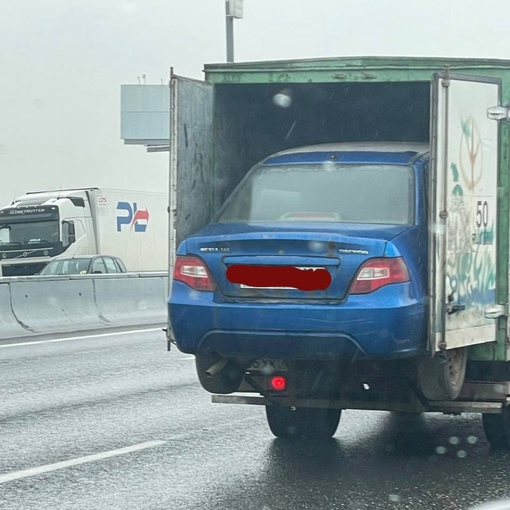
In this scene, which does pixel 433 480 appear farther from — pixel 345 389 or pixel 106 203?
pixel 106 203

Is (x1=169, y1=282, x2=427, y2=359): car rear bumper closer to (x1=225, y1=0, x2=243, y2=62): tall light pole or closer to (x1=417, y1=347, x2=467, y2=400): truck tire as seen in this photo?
(x1=417, y1=347, x2=467, y2=400): truck tire

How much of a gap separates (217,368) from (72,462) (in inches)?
48.7

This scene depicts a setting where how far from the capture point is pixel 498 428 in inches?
336

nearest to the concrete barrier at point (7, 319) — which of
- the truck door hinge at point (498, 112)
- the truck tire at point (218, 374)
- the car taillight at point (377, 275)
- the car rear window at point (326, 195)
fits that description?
the car rear window at point (326, 195)

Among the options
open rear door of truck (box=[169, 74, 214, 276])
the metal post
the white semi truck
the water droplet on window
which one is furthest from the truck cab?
open rear door of truck (box=[169, 74, 214, 276])

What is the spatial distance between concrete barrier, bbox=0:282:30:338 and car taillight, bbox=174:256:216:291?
Answer: 11601 millimetres

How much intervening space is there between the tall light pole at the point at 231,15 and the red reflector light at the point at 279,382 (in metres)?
18.8

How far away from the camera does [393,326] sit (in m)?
6.95

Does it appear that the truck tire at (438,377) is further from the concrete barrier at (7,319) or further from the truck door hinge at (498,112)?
the concrete barrier at (7,319)

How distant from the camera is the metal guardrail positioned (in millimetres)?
19109

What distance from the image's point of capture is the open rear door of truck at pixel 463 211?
282 inches

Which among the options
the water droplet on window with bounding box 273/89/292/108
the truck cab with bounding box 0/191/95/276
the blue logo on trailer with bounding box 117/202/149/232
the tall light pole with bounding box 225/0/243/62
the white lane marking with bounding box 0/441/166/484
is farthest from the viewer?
the blue logo on trailer with bounding box 117/202/149/232

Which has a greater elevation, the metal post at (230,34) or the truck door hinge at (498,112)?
the metal post at (230,34)

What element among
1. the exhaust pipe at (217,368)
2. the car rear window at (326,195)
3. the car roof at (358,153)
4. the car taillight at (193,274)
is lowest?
the exhaust pipe at (217,368)
